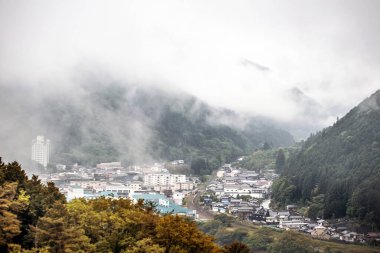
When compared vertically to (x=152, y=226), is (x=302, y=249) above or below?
below

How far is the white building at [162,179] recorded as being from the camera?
50091 millimetres

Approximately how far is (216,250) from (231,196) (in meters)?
28.9

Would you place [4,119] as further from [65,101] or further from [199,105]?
[199,105]

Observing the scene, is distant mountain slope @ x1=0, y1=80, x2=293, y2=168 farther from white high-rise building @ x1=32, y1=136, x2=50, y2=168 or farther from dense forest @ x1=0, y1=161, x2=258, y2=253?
dense forest @ x1=0, y1=161, x2=258, y2=253

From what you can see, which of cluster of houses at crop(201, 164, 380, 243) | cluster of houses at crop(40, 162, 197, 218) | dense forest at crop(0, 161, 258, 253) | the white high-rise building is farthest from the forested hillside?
the white high-rise building

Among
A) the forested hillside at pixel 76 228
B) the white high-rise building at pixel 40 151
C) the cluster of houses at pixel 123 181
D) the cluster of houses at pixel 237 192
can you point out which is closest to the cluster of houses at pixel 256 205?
the cluster of houses at pixel 237 192

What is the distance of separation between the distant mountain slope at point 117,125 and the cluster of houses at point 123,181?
16.4ft

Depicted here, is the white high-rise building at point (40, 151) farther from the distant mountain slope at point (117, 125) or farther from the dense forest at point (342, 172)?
the dense forest at point (342, 172)

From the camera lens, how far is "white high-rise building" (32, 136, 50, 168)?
55719 mm

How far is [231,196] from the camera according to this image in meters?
42.2

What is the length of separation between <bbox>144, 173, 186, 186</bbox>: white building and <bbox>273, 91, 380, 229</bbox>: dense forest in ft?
39.5

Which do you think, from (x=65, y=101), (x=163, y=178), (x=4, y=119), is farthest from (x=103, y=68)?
(x=163, y=178)

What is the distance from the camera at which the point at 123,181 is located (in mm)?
51469

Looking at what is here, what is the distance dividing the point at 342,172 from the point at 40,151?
37032 millimetres
